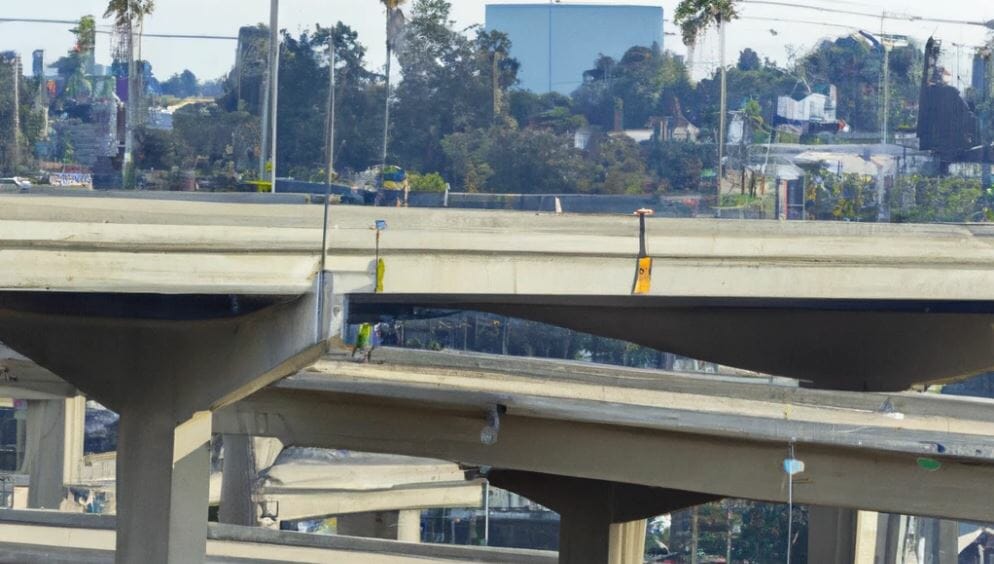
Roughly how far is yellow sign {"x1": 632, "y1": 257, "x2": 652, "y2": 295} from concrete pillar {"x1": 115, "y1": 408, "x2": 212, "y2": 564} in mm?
4979

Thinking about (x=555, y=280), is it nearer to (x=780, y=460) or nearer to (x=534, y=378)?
(x=780, y=460)

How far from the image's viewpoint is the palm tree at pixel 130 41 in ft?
48.3

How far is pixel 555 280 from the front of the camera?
1561 cm

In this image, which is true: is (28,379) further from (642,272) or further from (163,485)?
(642,272)

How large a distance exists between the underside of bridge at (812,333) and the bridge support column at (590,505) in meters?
3.16

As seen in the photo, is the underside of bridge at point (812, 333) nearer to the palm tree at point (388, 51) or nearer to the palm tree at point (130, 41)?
the palm tree at point (388, 51)

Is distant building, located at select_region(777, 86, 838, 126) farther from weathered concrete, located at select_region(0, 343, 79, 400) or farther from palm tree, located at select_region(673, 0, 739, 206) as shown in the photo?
weathered concrete, located at select_region(0, 343, 79, 400)

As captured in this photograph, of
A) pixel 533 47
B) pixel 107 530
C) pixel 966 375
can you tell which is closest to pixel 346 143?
pixel 533 47

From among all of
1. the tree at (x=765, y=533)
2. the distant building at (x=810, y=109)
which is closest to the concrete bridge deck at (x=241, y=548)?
the distant building at (x=810, y=109)

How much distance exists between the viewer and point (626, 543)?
2712 cm

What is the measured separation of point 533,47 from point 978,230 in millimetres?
5474

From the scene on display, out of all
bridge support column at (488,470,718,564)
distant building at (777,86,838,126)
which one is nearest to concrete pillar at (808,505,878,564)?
bridge support column at (488,470,718,564)

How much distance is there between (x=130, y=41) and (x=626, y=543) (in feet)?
48.9

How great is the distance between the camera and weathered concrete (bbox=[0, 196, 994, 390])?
1362 centimetres
